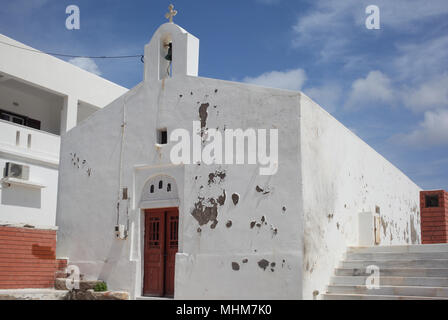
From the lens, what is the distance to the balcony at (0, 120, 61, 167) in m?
17.9

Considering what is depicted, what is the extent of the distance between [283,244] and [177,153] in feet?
11.5

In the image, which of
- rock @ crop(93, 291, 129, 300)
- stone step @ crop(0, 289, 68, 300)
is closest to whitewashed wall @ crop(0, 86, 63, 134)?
stone step @ crop(0, 289, 68, 300)

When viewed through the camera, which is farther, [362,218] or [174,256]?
[362,218]

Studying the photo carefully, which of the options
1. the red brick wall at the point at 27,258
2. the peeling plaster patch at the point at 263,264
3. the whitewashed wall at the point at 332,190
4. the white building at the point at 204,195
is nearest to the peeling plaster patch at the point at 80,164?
the white building at the point at 204,195

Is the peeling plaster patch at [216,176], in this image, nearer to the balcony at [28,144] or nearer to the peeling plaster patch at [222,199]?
the peeling plaster patch at [222,199]

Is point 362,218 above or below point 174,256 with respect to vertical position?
above

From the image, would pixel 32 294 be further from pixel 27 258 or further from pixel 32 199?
pixel 32 199

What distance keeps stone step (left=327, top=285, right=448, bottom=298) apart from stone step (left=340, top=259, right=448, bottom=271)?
77 centimetres

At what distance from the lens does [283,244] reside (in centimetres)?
1069

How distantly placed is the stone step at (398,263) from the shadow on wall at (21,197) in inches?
452

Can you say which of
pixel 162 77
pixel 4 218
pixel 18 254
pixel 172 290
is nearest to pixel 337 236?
pixel 172 290

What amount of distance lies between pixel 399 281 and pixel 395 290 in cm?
35
